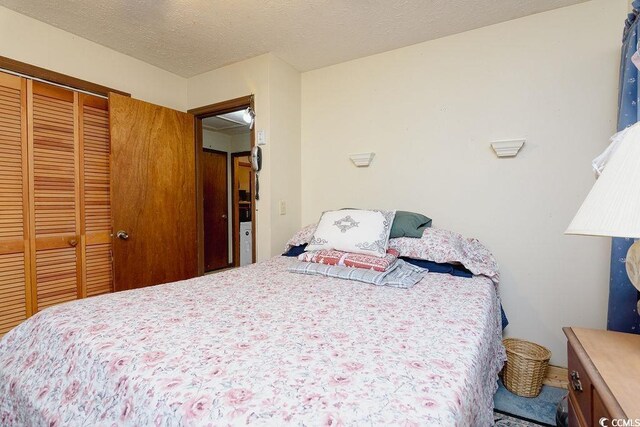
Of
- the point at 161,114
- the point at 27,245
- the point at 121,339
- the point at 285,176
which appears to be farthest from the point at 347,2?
the point at 27,245

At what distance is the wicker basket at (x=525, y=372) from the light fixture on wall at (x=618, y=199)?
144cm

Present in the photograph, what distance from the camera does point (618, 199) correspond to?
74 centimetres

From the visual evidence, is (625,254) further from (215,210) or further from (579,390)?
(215,210)

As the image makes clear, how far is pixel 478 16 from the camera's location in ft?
6.81

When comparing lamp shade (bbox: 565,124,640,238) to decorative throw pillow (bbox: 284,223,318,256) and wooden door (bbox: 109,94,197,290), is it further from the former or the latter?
wooden door (bbox: 109,94,197,290)

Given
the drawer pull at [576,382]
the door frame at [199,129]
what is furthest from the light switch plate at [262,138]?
the drawer pull at [576,382]

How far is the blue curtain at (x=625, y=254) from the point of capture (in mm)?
1474

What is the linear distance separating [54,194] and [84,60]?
3.59ft

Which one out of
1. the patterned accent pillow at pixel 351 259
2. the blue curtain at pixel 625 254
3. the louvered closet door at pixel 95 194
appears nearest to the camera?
the blue curtain at pixel 625 254

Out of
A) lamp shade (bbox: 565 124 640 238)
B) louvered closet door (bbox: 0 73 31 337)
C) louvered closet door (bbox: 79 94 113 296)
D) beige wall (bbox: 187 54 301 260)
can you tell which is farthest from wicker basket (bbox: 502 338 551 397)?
louvered closet door (bbox: 0 73 31 337)

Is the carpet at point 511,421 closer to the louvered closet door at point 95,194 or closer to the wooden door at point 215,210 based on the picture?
the louvered closet door at point 95,194

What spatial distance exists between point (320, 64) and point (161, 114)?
1.53 meters

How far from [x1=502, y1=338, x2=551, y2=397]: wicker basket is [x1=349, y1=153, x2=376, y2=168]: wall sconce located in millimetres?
1686

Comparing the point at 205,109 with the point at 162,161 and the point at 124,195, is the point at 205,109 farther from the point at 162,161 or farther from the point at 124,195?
the point at 124,195
